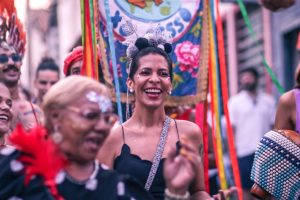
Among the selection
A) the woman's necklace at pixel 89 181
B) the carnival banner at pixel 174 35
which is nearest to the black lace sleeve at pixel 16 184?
the woman's necklace at pixel 89 181

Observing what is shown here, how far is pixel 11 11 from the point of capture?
8000mm

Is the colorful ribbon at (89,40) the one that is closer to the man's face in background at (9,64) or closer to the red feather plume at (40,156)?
the man's face in background at (9,64)

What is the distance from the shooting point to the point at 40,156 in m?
4.84

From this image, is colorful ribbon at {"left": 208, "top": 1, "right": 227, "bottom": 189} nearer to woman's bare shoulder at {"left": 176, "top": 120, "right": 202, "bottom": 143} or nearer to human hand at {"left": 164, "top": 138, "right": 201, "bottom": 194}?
woman's bare shoulder at {"left": 176, "top": 120, "right": 202, "bottom": 143}

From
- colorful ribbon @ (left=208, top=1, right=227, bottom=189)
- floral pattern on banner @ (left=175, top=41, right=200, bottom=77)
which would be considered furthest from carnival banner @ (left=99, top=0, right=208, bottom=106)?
colorful ribbon @ (left=208, top=1, right=227, bottom=189)

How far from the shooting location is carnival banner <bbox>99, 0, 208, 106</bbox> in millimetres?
7688

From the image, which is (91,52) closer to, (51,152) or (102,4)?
(102,4)

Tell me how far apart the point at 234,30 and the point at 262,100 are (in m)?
6.50

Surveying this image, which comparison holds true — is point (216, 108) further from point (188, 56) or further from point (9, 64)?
point (9, 64)

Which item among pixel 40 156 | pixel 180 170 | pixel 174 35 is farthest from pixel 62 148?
pixel 174 35

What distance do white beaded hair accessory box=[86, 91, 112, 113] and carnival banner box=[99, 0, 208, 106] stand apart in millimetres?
2578

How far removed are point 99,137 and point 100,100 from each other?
18 centimetres

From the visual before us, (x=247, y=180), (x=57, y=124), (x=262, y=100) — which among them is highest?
(x=57, y=124)

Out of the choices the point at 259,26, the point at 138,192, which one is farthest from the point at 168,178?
the point at 259,26
